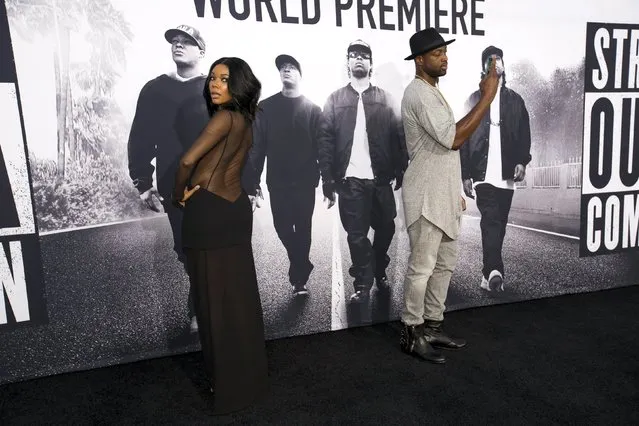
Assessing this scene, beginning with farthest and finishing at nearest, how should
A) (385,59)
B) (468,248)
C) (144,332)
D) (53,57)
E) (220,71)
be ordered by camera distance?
(468,248) → (385,59) → (144,332) → (53,57) → (220,71)

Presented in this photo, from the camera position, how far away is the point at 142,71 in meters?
2.42

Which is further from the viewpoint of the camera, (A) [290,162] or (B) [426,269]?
(A) [290,162]

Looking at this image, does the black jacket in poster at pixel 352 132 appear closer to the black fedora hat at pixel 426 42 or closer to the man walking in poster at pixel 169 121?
the black fedora hat at pixel 426 42

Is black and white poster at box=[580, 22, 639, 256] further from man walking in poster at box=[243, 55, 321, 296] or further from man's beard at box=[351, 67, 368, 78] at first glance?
man walking in poster at box=[243, 55, 321, 296]

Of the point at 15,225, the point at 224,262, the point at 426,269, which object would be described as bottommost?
the point at 426,269

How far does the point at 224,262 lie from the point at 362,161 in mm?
1158

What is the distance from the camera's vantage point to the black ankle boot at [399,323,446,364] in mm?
2359

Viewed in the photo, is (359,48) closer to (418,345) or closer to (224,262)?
(224,262)

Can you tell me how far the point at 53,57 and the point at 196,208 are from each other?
1.11 meters

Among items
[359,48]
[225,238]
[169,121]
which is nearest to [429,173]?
[359,48]

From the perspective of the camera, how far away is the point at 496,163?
308 cm

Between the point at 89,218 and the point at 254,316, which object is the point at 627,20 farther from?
the point at 89,218

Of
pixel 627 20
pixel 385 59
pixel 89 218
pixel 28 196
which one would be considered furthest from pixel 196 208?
pixel 627 20

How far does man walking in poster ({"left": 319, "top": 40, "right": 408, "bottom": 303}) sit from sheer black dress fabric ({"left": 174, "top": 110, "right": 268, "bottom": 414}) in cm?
90
